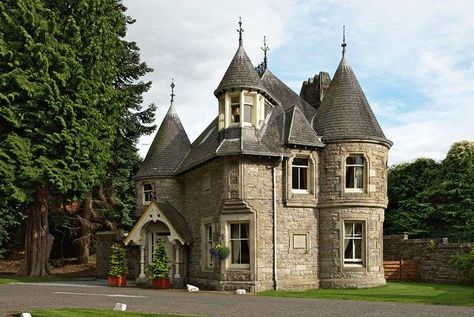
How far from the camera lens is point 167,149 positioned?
31125mm

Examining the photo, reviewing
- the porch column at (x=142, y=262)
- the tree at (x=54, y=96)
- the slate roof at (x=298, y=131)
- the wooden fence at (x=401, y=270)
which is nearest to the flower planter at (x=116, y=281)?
the porch column at (x=142, y=262)

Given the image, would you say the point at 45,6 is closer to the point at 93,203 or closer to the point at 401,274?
the point at 93,203

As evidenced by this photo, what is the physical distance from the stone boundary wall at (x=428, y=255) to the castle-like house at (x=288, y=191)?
3.36 meters

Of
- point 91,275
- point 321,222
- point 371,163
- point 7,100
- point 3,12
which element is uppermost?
point 3,12

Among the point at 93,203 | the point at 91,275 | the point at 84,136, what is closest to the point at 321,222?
the point at 84,136

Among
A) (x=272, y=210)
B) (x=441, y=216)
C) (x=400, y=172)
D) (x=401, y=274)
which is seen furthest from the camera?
(x=400, y=172)

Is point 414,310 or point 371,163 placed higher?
point 371,163

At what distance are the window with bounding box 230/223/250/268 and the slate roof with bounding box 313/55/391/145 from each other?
17.2 feet

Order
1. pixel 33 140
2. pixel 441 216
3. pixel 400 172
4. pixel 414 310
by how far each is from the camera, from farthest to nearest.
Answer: pixel 400 172 < pixel 441 216 < pixel 33 140 < pixel 414 310

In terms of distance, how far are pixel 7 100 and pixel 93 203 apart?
48.3 feet

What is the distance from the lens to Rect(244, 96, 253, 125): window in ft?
83.5

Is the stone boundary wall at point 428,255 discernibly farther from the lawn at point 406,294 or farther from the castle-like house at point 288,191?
the castle-like house at point 288,191

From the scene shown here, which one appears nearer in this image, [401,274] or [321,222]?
[321,222]

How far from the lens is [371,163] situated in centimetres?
2556
